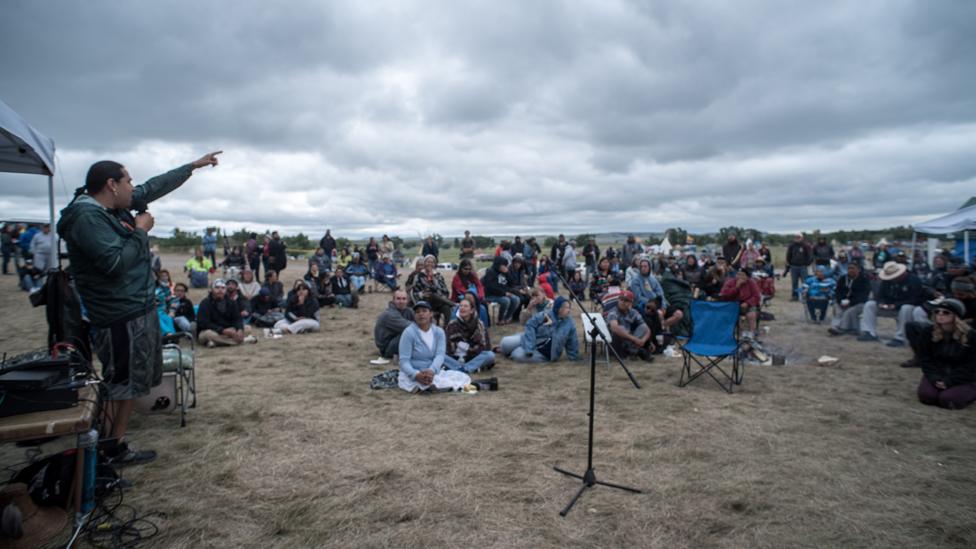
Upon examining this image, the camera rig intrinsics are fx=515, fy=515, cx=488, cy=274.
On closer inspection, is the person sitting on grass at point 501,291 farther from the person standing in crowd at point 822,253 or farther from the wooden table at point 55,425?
the person standing in crowd at point 822,253

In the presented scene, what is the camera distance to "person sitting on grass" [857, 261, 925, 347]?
8.40 m

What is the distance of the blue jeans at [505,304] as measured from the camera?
10.6 metres

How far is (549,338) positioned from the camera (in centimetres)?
752

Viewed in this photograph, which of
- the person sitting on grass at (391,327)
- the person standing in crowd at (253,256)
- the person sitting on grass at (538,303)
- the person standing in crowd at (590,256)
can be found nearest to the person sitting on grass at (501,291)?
the person sitting on grass at (538,303)

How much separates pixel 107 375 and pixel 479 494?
2416 mm

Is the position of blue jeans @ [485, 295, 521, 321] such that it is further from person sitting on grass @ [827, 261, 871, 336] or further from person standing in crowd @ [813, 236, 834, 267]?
person standing in crowd @ [813, 236, 834, 267]

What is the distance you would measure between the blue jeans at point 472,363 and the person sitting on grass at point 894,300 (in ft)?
21.7

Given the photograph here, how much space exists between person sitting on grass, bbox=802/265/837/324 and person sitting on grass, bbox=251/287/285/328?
1084cm

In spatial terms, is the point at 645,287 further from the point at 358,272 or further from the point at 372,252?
the point at 372,252

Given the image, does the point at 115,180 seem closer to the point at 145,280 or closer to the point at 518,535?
the point at 145,280

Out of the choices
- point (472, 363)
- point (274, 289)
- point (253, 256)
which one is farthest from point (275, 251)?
point (472, 363)

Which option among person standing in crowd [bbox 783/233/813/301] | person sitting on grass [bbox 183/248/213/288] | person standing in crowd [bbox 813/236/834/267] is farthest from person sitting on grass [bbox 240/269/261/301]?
person standing in crowd [bbox 813/236/834/267]

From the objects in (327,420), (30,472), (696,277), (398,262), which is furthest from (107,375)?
(398,262)

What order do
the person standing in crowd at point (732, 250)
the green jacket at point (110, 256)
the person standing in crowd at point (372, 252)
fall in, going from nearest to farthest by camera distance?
the green jacket at point (110, 256)
the person standing in crowd at point (732, 250)
the person standing in crowd at point (372, 252)
